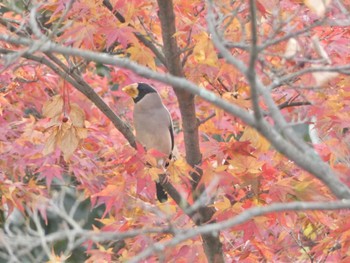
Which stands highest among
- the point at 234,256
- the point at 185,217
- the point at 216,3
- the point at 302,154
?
the point at 216,3

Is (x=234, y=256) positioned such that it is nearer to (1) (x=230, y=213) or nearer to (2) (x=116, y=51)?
(1) (x=230, y=213)

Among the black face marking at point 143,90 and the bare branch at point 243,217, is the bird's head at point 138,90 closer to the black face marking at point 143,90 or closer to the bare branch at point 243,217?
the black face marking at point 143,90

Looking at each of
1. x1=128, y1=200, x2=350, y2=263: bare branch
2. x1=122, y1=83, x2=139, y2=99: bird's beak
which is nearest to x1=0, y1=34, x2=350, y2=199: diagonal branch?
x1=128, y1=200, x2=350, y2=263: bare branch

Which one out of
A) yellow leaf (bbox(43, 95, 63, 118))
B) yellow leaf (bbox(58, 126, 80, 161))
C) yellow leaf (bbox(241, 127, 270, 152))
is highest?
yellow leaf (bbox(43, 95, 63, 118))

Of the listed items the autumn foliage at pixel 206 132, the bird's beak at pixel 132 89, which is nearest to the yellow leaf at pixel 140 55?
the autumn foliage at pixel 206 132

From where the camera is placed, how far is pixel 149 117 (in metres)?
3.46

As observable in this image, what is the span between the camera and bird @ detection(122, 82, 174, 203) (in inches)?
135

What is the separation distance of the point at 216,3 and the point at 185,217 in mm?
1100

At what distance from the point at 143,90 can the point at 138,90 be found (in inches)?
1.1

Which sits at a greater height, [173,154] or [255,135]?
[255,135]

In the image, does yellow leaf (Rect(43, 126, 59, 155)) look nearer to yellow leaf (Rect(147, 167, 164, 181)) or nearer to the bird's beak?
yellow leaf (Rect(147, 167, 164, 181))

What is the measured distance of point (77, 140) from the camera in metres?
2.77

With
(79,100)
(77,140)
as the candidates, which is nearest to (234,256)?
(77,140)

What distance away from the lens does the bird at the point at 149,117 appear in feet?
11.2
